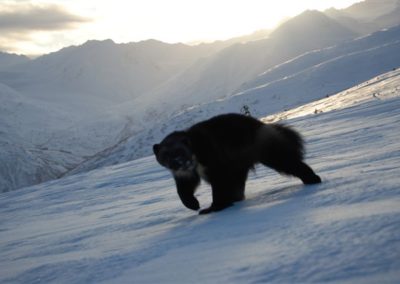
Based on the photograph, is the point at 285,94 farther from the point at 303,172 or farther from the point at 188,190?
the point at 188,190

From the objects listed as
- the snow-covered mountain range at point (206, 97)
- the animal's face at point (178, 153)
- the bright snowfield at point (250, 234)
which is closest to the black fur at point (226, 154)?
the animal's face at point (178, 153)

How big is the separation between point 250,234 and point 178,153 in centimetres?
206

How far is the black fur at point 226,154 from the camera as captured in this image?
209 inches

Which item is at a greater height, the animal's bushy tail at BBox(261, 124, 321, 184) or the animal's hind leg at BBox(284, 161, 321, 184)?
the animal's bushy tail at BBox(261, 124, 321, 184)

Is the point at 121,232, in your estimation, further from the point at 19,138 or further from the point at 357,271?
the point at 19,138

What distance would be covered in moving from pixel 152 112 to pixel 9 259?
12095 centimetres

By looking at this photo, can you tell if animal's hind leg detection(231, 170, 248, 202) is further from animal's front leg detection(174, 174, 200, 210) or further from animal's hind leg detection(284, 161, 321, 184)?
animal's hind leg detection(284, 161, 321, 184)

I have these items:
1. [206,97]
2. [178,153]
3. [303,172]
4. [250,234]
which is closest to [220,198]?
[178,153]

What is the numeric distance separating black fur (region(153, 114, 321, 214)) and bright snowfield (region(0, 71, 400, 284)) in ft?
0.80

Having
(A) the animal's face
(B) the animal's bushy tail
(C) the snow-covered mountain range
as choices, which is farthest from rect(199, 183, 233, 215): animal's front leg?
(C) the snow-covered mountain range

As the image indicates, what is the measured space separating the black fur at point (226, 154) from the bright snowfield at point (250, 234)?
0.24 metres

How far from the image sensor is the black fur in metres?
5.30

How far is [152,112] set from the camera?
125 meters

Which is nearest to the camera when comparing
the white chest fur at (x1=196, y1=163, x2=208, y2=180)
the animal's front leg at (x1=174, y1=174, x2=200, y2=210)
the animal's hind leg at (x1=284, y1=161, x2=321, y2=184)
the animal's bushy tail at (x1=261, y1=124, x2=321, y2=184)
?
the animal's hind leg at (x1=284, y1=161, x2=321, y2=184)
